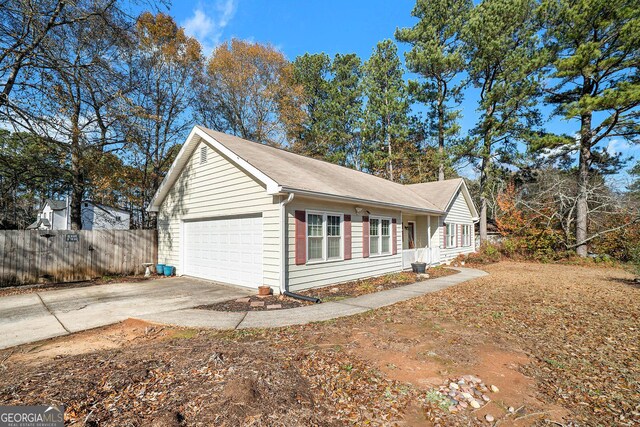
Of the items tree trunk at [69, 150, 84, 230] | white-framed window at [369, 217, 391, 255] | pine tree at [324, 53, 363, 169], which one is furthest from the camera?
pine tree at [324, 53, 363, 169]

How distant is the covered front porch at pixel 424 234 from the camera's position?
49.3ft

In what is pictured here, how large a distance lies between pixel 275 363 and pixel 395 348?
1837mm

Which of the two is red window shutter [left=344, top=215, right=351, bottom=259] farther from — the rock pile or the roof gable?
the roof gable

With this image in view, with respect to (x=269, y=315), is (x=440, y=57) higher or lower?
higher

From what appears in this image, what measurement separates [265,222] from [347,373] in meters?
5.31

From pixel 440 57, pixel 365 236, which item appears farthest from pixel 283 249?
pixel 440 57

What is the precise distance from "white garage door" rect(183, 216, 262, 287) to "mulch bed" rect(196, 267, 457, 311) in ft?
4.58

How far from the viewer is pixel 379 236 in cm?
1136

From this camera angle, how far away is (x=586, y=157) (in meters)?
17.2

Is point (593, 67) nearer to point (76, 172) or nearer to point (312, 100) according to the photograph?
point (312, 100)

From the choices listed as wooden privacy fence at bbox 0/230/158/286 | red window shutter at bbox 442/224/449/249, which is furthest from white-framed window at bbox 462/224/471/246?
wooden privacy fence at bbox 0/230/158/286

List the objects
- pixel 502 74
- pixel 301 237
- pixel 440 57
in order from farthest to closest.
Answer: pixel 440 57
pixel 502 74
pixel 301 237

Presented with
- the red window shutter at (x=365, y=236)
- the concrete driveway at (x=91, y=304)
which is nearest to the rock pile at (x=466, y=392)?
the concrete driveway at (x=91, y=304)

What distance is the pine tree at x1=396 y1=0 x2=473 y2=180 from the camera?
20891 millimetres
